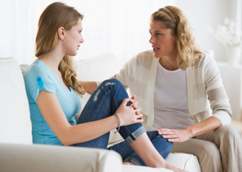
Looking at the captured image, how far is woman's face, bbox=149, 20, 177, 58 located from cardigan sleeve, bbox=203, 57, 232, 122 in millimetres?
236

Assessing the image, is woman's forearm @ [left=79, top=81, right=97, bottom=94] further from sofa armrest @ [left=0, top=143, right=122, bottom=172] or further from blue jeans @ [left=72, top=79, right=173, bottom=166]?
sofa armrest @ [left=0, top=143, right=122, bottom=172]

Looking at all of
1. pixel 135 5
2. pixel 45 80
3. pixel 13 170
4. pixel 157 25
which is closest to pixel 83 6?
pixel 135 5

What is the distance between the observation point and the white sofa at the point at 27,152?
0.85m

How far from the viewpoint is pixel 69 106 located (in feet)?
4.49

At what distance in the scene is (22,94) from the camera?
1223mm

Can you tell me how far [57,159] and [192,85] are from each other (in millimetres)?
1105

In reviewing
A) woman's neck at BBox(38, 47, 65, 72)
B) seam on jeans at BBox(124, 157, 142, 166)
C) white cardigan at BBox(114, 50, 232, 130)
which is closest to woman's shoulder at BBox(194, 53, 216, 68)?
white cardigan at BBox(114, 50, 232, 130)

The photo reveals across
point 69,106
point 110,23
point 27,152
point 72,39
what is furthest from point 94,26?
point 27,152

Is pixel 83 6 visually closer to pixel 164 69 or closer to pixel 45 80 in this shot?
pixel 164 69

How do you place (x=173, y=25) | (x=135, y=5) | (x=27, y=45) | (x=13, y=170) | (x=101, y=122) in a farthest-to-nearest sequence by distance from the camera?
(x=135, y=5), (x=27, y=45), (x=173, y=25), (x=101, y=122), (x=13, y=170)

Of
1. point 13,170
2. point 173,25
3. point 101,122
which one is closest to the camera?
point 13,170

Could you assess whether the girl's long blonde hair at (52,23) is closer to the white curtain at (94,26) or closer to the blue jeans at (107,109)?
the blue jeans at (107,109)

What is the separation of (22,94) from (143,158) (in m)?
0.59

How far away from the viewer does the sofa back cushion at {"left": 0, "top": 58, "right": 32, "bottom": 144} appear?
1.10 meters
